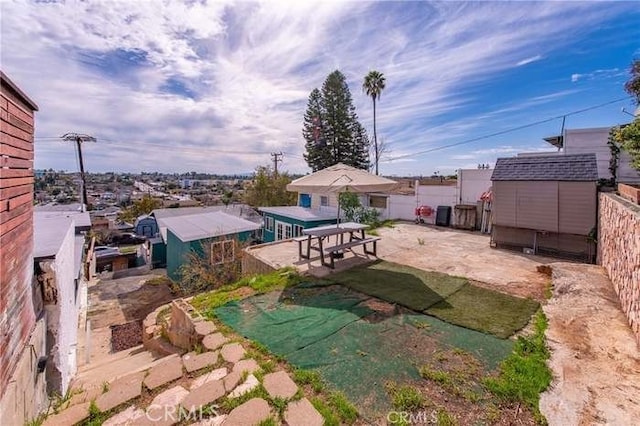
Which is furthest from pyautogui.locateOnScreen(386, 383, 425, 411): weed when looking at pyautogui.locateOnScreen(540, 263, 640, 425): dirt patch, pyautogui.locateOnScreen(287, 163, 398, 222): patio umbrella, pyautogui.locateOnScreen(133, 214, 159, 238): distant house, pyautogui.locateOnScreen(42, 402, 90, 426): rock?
pyautogui.locateOnScreen(133, 214, 159, 238): distant house

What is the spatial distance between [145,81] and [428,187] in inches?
497

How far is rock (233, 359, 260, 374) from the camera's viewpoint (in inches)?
104

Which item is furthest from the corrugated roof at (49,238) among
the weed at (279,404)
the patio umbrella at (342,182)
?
the patio umbrella at (342,182)

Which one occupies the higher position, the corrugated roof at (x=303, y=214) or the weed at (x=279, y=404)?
the corrugated roof at (x=303, y=214)

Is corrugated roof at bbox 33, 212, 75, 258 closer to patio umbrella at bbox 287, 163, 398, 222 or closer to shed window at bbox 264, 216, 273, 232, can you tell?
patio umbrella at bbox 287, 163, 398, 222

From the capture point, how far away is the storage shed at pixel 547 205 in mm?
6914

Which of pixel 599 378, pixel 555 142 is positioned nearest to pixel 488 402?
pixel 599 378

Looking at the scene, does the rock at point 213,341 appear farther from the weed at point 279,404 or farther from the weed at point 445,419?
the weed at point 445,419

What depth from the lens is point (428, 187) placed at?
43.9 feet

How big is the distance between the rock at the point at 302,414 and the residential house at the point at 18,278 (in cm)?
187

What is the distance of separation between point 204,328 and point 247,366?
111cm

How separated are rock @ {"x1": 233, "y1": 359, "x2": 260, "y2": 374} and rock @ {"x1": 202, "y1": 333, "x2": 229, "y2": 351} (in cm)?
48

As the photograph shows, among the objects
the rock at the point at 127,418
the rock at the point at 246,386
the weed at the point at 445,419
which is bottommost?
the rock at the point at 127,418

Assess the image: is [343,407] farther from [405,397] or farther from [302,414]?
[405,397]
